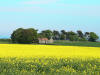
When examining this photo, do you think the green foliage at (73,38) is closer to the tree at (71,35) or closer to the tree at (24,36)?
the tree at (71,35)

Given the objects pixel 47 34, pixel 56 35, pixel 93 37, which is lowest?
pixel 93 37

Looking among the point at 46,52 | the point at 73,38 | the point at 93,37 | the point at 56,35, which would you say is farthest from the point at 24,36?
the point at 46,52

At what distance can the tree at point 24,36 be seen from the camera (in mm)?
61537

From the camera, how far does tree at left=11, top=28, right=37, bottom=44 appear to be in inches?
2423

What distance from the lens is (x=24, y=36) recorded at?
62.5 m

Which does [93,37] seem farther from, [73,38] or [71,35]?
[71,35]

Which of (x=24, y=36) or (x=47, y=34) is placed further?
(x=47, y=34)

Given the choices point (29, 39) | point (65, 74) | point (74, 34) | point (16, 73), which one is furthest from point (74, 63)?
point (74, 34)

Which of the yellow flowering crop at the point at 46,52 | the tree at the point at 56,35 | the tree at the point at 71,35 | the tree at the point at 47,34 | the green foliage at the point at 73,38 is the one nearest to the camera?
the yellow flowering crop at the point at 46,52

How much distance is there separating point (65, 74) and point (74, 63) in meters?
2.61

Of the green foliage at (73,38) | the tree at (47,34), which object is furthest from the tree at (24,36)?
the green foliage at (73,38)

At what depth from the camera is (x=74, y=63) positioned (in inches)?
370

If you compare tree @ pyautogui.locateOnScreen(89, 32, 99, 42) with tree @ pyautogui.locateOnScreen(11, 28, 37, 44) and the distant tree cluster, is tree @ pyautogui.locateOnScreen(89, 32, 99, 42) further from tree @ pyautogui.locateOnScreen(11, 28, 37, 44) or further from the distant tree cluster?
tree @ pyautogui.locateOnScreen(11, 28, 37, 44)

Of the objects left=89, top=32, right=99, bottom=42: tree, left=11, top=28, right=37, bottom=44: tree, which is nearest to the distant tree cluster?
left=89, top=32, right=99, bottom=42: tree
